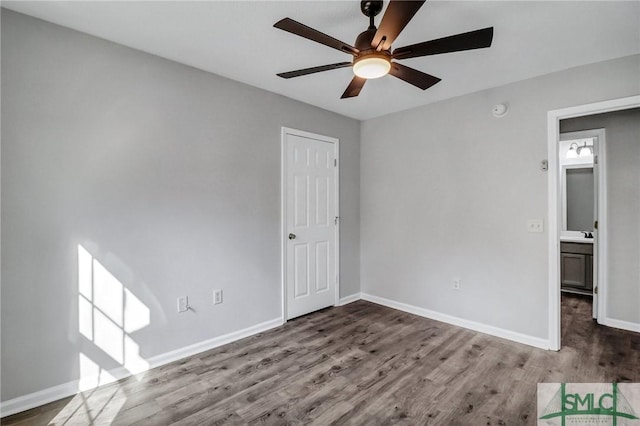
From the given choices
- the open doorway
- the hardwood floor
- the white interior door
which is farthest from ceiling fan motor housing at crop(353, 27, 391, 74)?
the open doorway

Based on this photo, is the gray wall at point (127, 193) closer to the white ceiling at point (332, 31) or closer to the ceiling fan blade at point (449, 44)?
the white ceiling at point (332, 31)

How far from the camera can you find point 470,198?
3.33 m

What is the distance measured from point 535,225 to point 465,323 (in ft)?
4.17

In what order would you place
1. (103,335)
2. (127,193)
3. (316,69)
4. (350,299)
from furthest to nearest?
(350,299) → (127,193) → (103,335) → (316,69)

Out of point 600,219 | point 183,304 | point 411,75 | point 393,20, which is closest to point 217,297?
point 183,304

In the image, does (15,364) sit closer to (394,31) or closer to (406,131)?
(394,31)

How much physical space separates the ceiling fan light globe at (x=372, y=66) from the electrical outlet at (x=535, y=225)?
2155 millimetres

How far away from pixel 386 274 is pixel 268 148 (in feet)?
7.35

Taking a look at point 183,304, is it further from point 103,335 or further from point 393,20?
point 393,20

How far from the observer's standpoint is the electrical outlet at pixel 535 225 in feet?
9.40

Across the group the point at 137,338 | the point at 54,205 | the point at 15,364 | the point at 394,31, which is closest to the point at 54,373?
the point at 15,364

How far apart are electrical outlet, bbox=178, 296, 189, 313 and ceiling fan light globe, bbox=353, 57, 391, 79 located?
2295 millimetres

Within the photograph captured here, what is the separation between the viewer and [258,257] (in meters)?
3.21

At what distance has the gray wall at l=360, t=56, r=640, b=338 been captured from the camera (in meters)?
2.86
